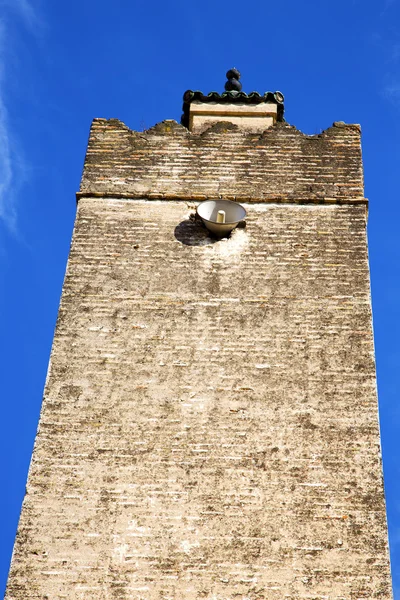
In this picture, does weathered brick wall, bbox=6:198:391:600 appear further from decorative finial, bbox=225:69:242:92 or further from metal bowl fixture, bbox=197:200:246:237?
decorative finial, bbox=225:69:242:92

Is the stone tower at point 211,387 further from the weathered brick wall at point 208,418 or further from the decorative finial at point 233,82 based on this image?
the decorative finial at point 233,82

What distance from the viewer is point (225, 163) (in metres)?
13.0

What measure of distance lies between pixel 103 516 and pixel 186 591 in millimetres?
1049

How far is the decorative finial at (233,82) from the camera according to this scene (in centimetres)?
1491

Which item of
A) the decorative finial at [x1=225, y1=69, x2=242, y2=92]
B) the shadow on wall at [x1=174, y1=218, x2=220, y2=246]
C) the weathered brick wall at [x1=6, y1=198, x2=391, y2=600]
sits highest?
the decorative finial at [x1=225, y1=69, x2=242, y2=92]

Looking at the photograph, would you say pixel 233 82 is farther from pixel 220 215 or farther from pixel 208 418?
pixel 208 418

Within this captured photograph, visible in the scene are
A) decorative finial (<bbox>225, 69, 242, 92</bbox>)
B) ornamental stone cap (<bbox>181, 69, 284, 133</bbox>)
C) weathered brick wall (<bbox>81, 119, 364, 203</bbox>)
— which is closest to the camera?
weathered brick wall (<bbox>81, 119, 364, 203</bbox>)

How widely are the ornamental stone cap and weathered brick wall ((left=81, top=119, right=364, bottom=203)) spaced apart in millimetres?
944

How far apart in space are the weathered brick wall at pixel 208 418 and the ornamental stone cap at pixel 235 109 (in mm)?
2310

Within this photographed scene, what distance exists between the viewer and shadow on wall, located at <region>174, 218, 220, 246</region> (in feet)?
39.4

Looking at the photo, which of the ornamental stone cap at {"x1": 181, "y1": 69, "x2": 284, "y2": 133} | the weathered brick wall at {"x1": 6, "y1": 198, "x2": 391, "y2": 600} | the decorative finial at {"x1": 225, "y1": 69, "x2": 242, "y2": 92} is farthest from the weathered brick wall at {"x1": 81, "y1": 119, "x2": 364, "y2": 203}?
the decorative finial at {"x1": 225, "y1": 69, "x2": 242, "y2": 92}

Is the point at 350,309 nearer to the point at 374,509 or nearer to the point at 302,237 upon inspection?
the point at 302,237

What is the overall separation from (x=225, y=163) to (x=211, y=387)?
3457 millimetres

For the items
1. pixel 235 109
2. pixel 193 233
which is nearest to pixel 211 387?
pixel 193 233
